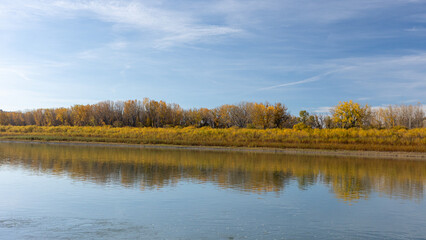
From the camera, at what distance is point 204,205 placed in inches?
460

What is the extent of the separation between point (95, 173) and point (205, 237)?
11.2m

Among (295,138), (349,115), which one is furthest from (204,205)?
(349,115)

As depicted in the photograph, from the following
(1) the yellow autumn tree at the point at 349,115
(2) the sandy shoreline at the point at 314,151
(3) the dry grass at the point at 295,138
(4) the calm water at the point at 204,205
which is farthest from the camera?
(1) the yellow autumn tree at the point at 349,115

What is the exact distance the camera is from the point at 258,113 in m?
63.6

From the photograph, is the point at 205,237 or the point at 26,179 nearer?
the point at 205,237

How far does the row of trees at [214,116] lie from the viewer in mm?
55281

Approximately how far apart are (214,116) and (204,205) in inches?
2634

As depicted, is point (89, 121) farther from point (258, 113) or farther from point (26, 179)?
point (26, 179)

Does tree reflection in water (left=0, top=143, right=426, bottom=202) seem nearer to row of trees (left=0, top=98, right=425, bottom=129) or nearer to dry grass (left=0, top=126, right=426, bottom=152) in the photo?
dry grass (left=0, top=126, right=426, bottom=152)

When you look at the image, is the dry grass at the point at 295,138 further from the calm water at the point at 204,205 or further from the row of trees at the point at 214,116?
the calm water at the point at 204,205

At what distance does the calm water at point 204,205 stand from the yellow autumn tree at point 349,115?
34276 millimetres

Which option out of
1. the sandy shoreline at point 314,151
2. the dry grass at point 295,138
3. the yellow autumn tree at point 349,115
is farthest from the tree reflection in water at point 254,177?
the yellow autumn tree at point 349,115

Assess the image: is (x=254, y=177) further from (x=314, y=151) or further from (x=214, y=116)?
(x=214, y=116)

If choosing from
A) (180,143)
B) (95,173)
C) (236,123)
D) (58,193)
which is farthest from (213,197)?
(236,123)
